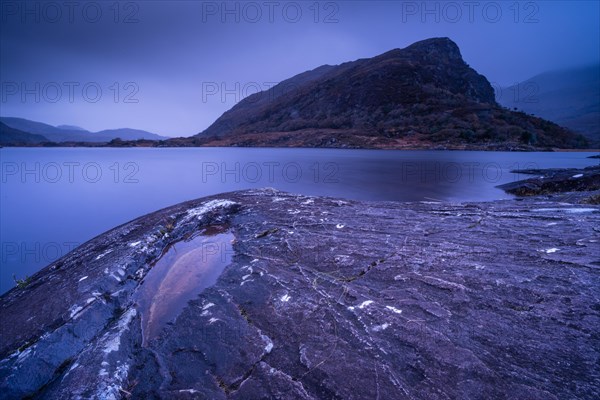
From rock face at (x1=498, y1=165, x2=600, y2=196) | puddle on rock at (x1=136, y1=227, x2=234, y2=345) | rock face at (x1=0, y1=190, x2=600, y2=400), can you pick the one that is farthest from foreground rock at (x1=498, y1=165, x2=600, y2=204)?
puddle on rock at (x1=136, y1=227, x2=234, y2=345)

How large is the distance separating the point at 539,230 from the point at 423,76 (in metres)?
111

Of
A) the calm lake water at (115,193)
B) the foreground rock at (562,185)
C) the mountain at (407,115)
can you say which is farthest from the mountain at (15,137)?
the foreground rock at (562,185)

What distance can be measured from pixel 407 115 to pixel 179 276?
85133 millimetres

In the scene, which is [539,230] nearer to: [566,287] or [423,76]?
[566,287]

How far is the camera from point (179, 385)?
3.41 meters

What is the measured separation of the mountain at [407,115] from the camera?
67.9 m

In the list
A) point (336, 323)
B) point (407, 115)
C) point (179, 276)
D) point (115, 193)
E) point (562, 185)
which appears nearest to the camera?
point (336, 323)

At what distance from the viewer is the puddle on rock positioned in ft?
16.8

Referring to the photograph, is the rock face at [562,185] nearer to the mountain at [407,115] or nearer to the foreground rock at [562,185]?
the foreground rock at [562,185]

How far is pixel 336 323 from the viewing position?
4168 mm

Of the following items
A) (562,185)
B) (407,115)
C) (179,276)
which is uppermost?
(407,115)

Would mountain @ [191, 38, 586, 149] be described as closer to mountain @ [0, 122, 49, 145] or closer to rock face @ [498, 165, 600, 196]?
rock face @ [498, 165, 600, 196]

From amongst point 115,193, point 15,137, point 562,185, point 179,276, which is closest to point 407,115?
point 562,185

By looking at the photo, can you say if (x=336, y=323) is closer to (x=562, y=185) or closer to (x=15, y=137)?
(x=562, y=185)
